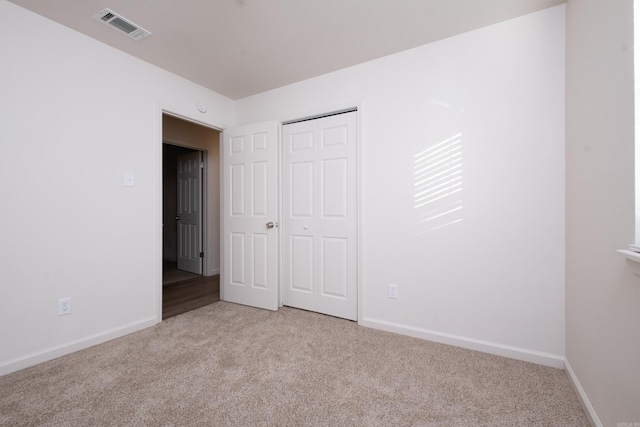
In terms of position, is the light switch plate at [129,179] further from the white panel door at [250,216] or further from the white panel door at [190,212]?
the white panel door at [190,212]

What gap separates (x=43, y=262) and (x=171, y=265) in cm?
365

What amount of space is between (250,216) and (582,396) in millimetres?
3024

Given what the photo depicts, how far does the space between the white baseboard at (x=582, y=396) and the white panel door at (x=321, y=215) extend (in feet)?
5.17

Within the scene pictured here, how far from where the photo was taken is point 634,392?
3.52 ft

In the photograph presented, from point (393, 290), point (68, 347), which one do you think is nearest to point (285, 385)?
point (393, 290)

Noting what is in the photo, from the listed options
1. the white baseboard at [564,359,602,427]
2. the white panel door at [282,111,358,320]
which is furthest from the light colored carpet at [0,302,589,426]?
the white panel door at [282,111,358,320]

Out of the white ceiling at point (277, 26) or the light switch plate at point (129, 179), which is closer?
the white ceiling at point (277, 26)

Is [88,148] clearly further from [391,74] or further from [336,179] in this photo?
[391,74]

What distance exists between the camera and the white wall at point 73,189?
1.89 m

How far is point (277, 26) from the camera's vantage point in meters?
2.13

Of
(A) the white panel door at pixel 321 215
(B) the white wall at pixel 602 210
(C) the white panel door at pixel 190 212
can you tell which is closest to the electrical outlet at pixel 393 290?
(A) the white panel door at pixel 321 215

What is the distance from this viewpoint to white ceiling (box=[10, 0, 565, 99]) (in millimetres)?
1900

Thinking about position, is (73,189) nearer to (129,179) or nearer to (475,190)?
(129,179)

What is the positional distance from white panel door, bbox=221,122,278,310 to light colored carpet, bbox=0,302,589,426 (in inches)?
32.5
